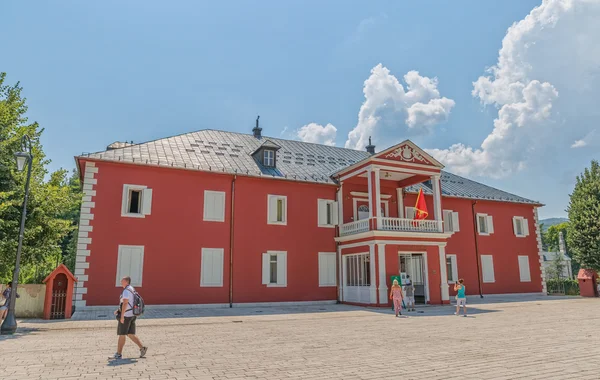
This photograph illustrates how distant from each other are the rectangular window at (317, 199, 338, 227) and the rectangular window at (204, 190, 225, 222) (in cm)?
Result: 556

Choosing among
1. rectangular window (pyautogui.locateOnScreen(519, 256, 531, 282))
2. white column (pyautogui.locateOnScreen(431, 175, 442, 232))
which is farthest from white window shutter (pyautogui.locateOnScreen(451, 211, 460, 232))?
rectangular window (pyautogui.locateOnScreen(519, 256, 531, 282))

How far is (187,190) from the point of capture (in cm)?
2017

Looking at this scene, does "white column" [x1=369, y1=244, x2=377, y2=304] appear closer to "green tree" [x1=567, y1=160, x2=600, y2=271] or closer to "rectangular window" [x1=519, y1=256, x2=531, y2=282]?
"rectangular window" [x1=519, y1=256, x2=531, y2=282]

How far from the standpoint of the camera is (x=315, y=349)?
29.5 feet

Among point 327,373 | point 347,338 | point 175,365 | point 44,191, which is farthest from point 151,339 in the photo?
point 44,191

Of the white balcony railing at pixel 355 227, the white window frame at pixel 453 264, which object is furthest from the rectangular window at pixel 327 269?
the white window frame at pixel 453 264

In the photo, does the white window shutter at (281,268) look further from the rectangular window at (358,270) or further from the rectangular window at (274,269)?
the rectangular window at (358,270)

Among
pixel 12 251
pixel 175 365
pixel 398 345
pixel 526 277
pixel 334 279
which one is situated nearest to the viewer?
pixel 175 365

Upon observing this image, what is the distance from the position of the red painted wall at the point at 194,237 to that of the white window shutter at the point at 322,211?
34cm

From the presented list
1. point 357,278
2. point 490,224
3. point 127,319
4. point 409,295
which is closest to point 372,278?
point 357,278

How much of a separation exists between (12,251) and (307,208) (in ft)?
44.8

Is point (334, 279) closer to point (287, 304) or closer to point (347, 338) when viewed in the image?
point (287, 304)

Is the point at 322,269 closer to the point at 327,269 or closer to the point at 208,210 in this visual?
the point at 327,269

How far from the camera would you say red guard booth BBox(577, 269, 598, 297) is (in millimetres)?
26859
